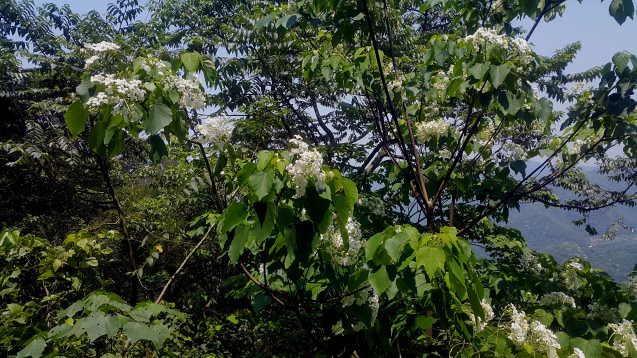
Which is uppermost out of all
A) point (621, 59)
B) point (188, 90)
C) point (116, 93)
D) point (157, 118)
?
point (621, 59)

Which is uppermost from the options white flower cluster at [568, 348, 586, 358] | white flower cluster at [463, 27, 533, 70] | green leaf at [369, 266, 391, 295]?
white flower cluster at [463, 27, 533, 70]

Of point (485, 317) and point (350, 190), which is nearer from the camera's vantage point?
point (350, 190)

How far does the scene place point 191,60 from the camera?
79.0 inches

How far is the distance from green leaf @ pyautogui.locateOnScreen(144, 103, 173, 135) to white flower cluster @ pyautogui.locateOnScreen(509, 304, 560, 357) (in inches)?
73.8

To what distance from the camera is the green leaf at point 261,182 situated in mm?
1530

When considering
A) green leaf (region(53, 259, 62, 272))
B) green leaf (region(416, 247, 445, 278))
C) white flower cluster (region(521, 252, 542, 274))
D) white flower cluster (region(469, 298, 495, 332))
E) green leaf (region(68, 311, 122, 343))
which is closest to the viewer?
green leaf (region(416, 247, 445, 278))

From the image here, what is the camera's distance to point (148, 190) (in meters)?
8.97

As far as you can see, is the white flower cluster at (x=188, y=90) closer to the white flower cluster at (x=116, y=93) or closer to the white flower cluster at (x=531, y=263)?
the white flower cluster at (x=116, y=93)

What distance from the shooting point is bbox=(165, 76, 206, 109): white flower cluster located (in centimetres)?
196

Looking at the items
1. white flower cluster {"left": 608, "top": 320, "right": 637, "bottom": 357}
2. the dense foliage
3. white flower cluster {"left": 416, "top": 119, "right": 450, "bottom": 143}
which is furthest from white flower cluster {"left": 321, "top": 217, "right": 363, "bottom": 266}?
white flower cluster {"left": 416, "top": 119, "right": 450, "bottom": 143}

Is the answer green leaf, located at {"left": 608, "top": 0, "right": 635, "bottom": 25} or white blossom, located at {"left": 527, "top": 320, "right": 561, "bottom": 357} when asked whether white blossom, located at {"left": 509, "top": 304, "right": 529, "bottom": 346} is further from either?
green leaf, located at {"left": 608, "top": 0, "right": 635, "bottom": 25}

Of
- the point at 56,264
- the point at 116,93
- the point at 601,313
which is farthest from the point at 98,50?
the point at 601,313

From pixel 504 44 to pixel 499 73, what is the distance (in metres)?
0.30

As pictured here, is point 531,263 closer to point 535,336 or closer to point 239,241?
point 535,336
